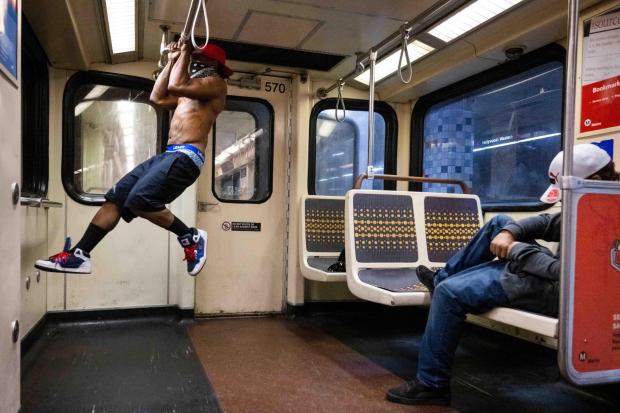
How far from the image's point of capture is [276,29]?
140 inches

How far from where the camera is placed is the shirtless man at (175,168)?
262 cm

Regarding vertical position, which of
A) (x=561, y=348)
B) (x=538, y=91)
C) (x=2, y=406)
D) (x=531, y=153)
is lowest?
(x=2, y=406)

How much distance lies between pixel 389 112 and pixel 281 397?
330cm

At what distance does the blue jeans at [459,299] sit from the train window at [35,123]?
9.91 ft

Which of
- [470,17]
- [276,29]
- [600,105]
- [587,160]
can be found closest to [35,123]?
[276,29]

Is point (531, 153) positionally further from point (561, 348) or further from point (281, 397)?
point (281, 397)

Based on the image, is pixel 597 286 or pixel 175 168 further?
pixel 175 168

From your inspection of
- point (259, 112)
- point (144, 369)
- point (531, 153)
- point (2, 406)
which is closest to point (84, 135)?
point (259, 112)

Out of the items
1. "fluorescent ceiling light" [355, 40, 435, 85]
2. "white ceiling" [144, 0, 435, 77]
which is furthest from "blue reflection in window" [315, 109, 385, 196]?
"white ceiling" [144, 0, 435, 77]

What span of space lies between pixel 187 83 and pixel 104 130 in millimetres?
1938

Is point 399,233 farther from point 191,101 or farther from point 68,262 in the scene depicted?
point 68,262

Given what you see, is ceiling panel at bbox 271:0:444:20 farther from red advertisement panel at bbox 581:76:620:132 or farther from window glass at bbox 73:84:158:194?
window glass at bbox 73:84:158:194

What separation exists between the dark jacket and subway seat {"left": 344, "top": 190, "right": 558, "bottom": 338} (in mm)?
796

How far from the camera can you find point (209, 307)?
14.8 ft
